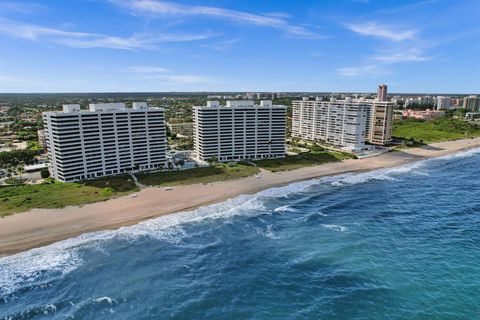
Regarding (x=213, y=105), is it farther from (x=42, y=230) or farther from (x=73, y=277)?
(x=73, y=277)

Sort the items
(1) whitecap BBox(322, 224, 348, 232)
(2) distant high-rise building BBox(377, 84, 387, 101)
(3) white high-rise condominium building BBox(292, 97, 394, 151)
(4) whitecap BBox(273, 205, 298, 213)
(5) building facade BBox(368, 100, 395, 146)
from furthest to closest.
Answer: (2) distant high-rise building BBox(377, 84, 387, 101) < (5) building facade BBox(368, 100, 395, 146) < (3) white high-rise condominium building BBox(292, 97, 394, 151) < (4) whitecap BBox(273, 205, 298, 213) < (1) whitecap BBox(322, 224, 348, 232)

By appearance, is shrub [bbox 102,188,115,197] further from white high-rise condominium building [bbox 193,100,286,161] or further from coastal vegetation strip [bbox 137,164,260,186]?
white high-rise condominium building [bbox 193,100,286,161]

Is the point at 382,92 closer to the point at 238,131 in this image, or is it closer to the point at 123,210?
the point at 238,131

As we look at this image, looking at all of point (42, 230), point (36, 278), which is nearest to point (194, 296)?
point (36, 278)

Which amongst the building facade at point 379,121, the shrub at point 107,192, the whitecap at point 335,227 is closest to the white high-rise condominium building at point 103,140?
the shrub at point 107,192

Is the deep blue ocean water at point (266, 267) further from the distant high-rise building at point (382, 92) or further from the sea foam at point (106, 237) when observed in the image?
the distant high-rise building at point (382, 92)

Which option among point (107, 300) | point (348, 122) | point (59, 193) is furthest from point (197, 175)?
point (348, 122)

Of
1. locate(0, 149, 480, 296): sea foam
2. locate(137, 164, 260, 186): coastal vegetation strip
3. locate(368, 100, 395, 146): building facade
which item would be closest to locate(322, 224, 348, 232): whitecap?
locate(0, 149, 480, 296): sea foam
